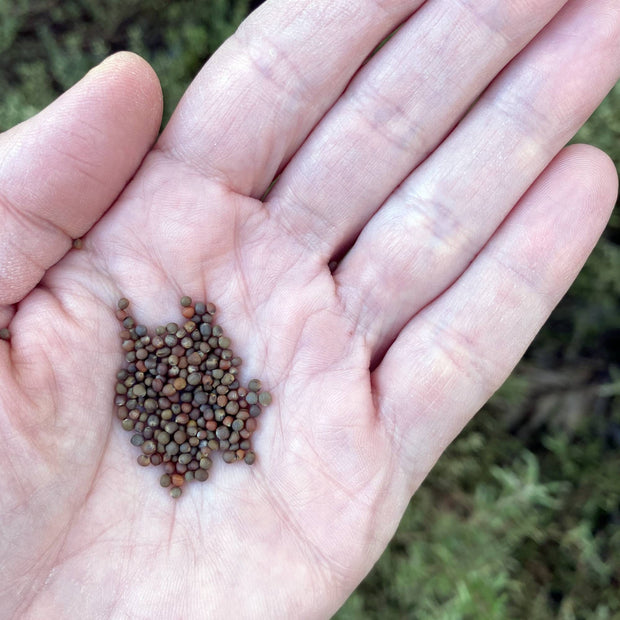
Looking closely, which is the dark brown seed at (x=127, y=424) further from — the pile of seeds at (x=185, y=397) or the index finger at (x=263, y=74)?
the index finger at (x=263, y=74)

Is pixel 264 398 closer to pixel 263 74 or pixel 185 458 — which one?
pixel 185 458

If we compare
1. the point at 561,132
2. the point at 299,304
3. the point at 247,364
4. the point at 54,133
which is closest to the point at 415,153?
the point at 561,132

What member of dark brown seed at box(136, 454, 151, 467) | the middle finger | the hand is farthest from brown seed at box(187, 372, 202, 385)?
the middle finger

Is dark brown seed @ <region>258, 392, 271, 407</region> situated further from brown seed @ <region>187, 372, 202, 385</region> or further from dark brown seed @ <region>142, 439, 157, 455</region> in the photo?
dark brown seed @ <region>142, 439, 157, 455</region>

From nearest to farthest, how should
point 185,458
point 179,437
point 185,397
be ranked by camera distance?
point 185,458 < point 179,437 < point 185,397

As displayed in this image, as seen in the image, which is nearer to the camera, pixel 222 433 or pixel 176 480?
pixel 176 480

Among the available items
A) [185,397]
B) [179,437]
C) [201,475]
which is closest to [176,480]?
[201,475]

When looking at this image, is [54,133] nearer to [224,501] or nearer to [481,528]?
[224,501]
